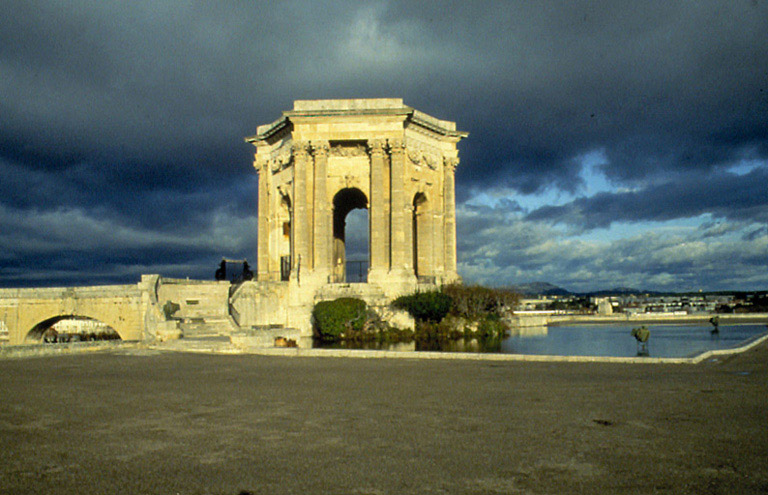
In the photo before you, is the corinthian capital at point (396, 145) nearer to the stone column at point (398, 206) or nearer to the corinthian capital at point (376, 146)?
the stone column at point (398, 206)

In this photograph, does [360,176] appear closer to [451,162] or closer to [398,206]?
[398,206]

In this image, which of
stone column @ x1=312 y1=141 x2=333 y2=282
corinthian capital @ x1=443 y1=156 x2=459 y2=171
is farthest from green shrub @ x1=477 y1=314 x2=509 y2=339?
corinthian capital @ x1=443 y1=156 x2=459 y2=171

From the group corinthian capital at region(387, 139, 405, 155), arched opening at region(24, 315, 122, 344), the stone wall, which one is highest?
corinthian capital at region(387, 139, 405, 155)

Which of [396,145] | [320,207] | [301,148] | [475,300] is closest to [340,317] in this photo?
[320,207]

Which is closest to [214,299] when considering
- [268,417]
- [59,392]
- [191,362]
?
[191,362]

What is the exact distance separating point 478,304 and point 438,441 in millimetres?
25601

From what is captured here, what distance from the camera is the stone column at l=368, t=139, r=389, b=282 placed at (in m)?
30.9

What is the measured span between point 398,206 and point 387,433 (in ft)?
81.2

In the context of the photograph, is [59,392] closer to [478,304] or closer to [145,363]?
[145,363]

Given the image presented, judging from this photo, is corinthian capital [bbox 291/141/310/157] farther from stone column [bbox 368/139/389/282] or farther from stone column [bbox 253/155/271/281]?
stone column [bbox 253/155/271/281]

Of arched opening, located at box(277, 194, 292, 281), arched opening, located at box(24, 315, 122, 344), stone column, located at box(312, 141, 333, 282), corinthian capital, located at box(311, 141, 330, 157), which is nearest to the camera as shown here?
arched opening, located at box(24, 315, 122, 344)

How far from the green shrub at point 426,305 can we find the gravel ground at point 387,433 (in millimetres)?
16120

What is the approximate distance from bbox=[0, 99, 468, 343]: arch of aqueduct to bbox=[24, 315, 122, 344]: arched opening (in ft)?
2.16

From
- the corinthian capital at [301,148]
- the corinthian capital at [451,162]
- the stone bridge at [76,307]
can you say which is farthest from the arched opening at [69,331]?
the corinthian capital at [451,162]
